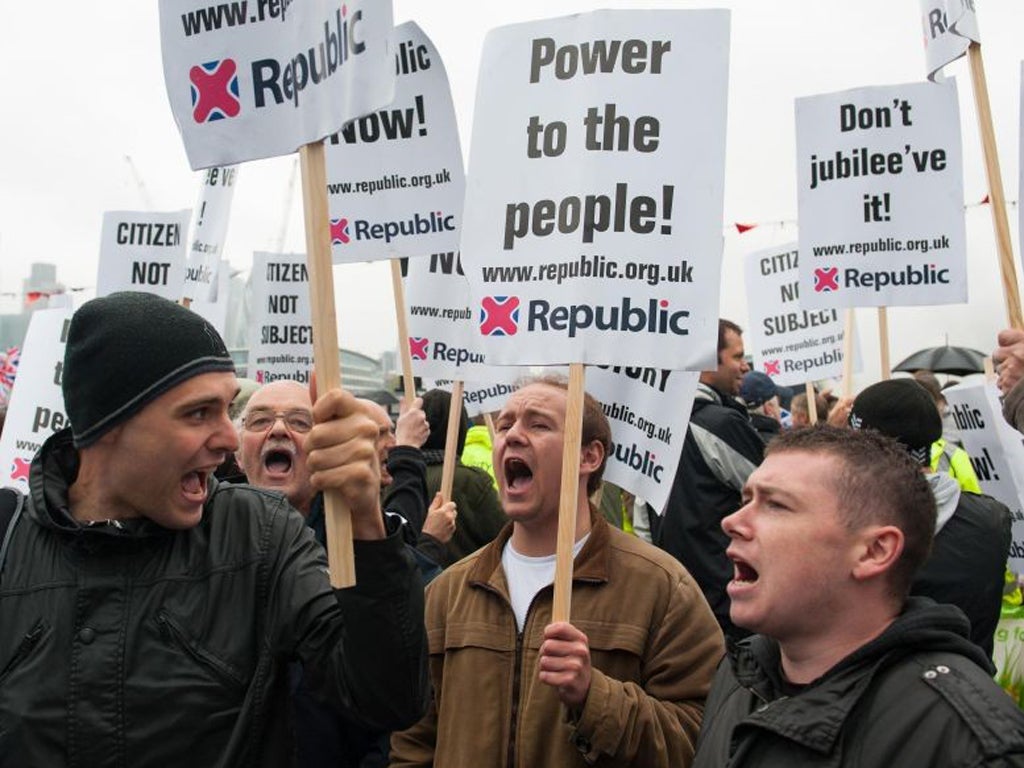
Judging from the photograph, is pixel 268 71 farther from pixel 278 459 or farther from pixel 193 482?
pixel 278 459

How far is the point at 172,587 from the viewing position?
246cm

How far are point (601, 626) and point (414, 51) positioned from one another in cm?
340

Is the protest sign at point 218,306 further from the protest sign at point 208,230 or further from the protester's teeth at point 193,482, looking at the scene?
the protester's teeth at point 193,482

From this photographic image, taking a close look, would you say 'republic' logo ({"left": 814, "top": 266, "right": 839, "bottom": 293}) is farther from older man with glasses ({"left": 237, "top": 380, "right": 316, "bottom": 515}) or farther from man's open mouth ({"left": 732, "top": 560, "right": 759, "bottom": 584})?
man's open mouth ({"left": 732, "top": 560, "right": 759, "bottom": 584})

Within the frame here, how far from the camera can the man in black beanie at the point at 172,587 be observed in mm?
2330

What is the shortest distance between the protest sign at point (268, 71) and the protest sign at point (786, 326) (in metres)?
7.68

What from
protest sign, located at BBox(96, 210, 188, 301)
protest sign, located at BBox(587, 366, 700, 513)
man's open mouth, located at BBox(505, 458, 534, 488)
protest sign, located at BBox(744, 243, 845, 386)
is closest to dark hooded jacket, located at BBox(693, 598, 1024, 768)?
man's open mouth, located at BBox(505, 458, 534, 488)

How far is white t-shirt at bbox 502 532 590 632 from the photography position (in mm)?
3461

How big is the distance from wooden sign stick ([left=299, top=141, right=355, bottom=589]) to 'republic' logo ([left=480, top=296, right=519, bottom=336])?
1.11 m

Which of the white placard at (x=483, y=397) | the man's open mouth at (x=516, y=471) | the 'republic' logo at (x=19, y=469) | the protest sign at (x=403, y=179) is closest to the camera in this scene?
the man's open mouth at (x=516, y=471)

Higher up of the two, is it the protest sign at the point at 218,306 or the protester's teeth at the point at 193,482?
the protest sign at the point at 218,306

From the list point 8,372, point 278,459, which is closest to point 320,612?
point 278,459

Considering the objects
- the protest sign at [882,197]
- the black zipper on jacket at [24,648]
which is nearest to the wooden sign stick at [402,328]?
the protest sign at [882,197]

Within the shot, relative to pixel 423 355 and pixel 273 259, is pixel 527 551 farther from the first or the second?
pixel 273 259
